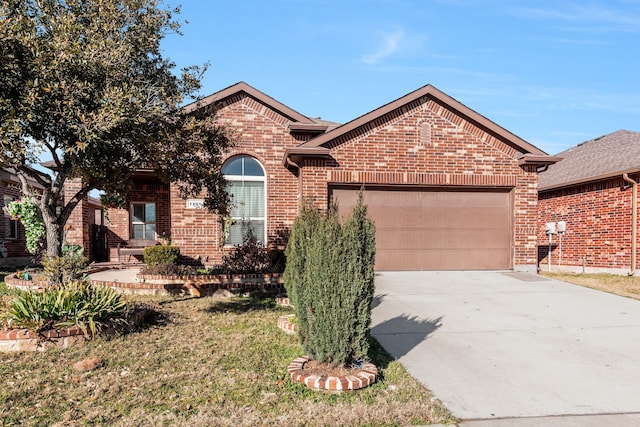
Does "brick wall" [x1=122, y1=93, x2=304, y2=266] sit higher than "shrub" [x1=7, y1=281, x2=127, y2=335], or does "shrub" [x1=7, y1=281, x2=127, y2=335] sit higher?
"brick wall" [x1=122, y1=93, x2=304, y2=266]

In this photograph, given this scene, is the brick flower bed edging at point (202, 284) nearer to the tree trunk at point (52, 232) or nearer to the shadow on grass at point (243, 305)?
the shadow on grass at point (243, 305)

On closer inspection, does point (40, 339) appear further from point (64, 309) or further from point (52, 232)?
point (52, 232)

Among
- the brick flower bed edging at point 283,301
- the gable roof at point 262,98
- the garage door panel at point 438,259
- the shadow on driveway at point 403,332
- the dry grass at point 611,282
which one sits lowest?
the dry grass at point 611,282

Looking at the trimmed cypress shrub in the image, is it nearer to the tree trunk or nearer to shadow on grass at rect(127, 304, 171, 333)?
shadow on grass at rect(127, 304, 171, 333)

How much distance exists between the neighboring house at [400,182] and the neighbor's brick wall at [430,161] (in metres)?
0.03

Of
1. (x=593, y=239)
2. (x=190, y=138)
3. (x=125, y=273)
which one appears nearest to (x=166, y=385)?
(x=190, y=138)

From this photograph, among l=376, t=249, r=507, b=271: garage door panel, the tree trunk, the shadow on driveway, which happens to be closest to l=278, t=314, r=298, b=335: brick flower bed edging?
the shadow on driveway

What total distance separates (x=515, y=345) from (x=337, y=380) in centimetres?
288

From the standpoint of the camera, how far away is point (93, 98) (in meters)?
4.94

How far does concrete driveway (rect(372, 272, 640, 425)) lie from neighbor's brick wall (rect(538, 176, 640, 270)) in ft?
13.6

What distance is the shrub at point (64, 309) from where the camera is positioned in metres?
5.50

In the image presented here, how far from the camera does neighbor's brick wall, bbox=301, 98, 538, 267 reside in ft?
33.8

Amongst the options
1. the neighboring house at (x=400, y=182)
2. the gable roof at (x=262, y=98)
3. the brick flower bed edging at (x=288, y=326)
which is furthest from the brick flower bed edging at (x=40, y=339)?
the gable roof at (x=262, y=98)

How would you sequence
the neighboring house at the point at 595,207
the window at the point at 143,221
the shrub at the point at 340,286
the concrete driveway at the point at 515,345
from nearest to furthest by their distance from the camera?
the concrete driveway at the point at 515,345 < the shrub at the point at 340,286 < the neighboring house at the point at 595,207 < the window at the point at 143,221
